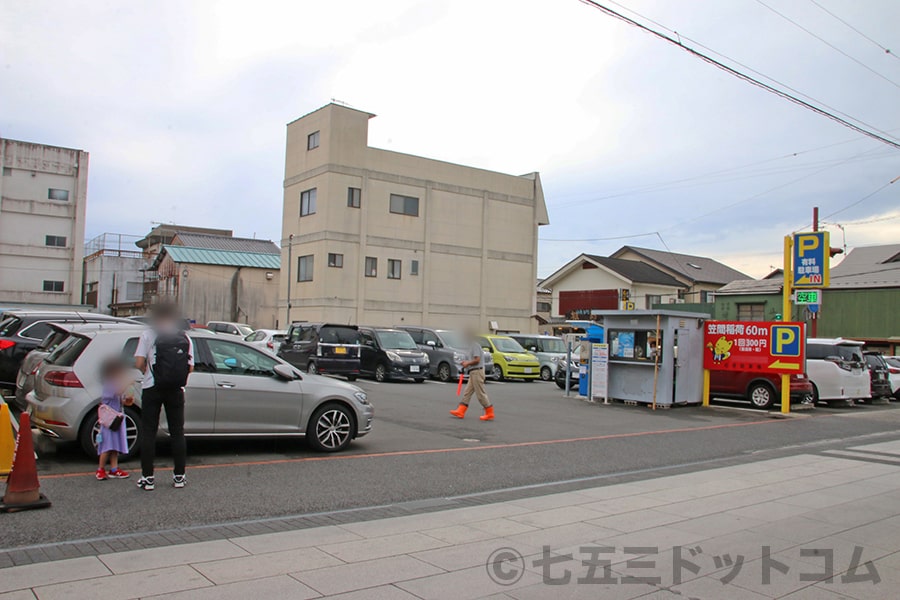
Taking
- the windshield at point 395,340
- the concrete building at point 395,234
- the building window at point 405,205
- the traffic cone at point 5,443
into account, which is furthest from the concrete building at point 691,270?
the traffic cone at point 5,443

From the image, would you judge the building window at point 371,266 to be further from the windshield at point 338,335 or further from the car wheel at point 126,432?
the car wheel at point 126,432

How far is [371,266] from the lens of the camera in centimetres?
3819

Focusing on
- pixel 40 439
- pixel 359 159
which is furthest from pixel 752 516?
pixel 359 159

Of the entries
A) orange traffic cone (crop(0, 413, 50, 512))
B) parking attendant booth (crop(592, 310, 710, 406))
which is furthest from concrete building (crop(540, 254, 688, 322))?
orange traffic cone (crop(0, 413, 50, 512))

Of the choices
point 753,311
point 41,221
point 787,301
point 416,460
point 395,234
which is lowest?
point 416,460

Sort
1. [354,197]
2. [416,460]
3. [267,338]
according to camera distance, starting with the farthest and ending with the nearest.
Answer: [354,197]
[267,338]
[416,460]

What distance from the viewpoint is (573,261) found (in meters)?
55.0

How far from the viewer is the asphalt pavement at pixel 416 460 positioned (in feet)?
21.6

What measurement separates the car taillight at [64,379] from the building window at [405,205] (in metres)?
31.3

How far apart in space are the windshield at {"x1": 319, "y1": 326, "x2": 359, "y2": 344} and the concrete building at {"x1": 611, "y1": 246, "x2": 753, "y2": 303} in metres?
34.7

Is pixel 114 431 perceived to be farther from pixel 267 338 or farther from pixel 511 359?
pixel 511 359

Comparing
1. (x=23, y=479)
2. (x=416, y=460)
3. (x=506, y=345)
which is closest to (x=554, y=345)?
(x=506, y=345)

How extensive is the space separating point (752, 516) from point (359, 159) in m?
32.5

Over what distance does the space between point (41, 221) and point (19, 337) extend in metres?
41.1
